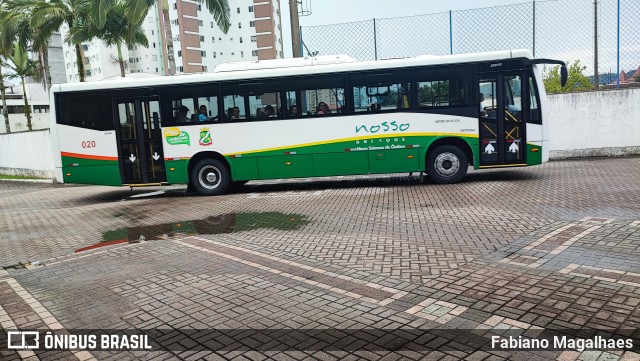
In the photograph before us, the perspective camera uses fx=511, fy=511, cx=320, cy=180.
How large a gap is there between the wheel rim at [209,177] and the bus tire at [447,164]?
5.78 m

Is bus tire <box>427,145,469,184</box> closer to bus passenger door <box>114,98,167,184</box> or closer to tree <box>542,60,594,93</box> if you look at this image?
tree <box>542,60,594,93</box>

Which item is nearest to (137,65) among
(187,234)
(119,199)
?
(119,199)

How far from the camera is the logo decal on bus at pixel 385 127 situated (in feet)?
43.7

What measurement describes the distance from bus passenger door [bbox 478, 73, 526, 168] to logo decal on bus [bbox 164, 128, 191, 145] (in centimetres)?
782

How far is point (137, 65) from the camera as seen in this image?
89.9 meters

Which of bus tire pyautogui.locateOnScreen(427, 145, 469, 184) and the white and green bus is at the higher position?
the white and green bus

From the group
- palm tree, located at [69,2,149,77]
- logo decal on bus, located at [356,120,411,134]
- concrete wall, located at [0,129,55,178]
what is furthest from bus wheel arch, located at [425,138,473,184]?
concrete wall, located at [0,129,55,178]

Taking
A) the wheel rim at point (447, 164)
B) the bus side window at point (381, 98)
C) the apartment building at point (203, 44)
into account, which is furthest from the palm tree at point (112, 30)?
the apartment building at point (203, 44)

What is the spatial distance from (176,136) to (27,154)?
46.4 ft

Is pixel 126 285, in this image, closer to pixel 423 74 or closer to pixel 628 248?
pixel 628 248

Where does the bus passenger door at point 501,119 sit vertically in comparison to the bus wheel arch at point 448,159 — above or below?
above

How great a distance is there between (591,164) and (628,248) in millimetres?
10554

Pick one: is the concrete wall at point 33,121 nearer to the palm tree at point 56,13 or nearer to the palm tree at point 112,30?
the palm tree at point 56,13

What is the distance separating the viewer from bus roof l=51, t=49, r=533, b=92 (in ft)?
43.0
